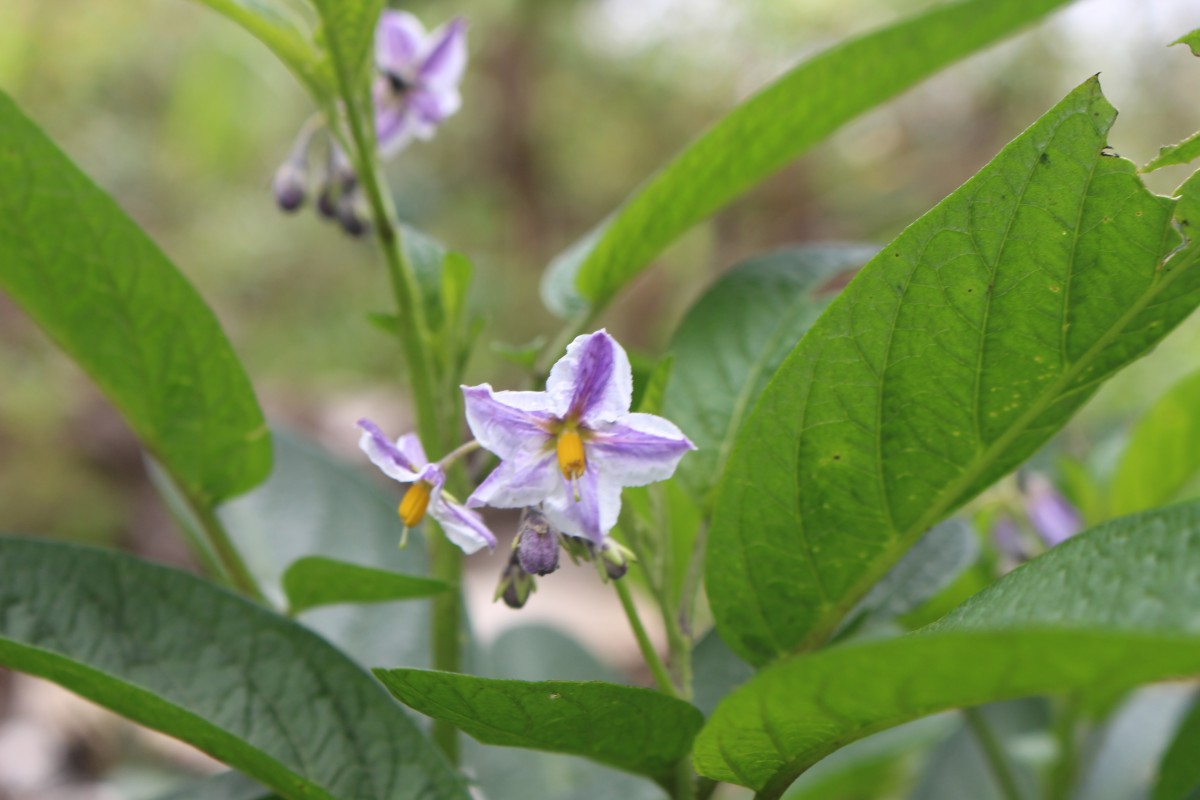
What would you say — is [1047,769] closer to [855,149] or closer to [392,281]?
[392,281]

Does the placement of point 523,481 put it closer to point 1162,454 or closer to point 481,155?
point 1162,454

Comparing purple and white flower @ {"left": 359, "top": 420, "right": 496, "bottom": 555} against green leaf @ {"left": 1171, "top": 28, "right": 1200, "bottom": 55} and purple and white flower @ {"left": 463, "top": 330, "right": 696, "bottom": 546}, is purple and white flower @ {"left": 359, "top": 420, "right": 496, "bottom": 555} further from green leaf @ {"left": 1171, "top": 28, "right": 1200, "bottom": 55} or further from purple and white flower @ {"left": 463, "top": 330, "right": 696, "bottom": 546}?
green leaf @ {"left": 1171, "top": 28, "right": 1200, "bottom": 55}

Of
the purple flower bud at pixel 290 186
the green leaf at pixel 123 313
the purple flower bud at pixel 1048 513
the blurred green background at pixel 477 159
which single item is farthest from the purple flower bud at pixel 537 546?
the blurred green background at pixel 477 159

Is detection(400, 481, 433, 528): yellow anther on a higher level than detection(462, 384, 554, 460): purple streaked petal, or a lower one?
lower

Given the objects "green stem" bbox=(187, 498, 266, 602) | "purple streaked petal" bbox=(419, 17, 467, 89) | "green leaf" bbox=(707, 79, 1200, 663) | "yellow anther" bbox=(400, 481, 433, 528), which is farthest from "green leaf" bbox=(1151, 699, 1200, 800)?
"purple streaked petal" bbox=(419, 17, 467, 89)

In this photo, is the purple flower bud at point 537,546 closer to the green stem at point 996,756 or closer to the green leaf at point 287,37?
the green leaf at point 287,37

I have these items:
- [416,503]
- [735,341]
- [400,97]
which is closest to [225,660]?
[416,503]
